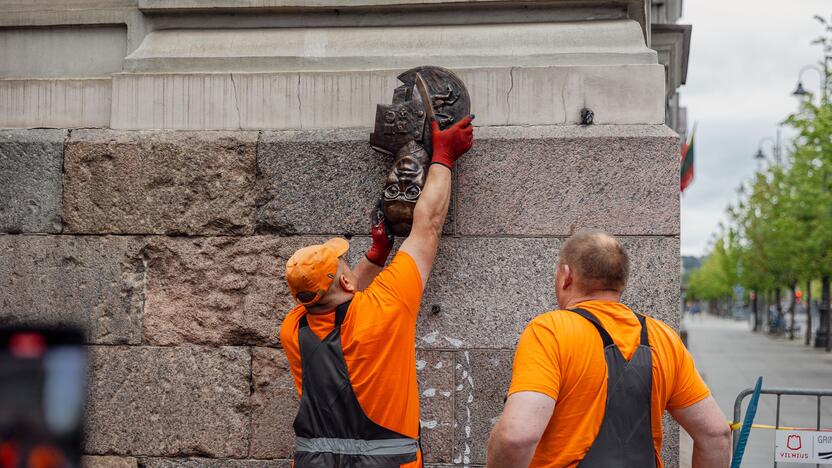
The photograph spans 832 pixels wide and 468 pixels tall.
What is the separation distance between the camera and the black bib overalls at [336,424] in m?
3.45

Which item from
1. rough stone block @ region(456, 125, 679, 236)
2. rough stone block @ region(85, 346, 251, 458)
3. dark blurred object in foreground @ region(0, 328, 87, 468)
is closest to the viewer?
dark blurred object in foreground @ region(0, 328, 87, 468)

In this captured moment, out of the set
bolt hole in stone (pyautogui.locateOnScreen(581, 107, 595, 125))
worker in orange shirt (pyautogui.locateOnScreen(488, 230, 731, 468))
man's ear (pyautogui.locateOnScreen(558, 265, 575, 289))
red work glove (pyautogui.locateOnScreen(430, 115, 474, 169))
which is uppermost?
bolt hole in stone (pyautogui.locateOnScreen(581, 107, 595, 125))

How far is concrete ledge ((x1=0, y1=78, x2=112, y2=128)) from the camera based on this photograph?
16.8 feet

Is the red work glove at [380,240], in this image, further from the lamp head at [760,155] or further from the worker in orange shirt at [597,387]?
the lamp head at [760,155]

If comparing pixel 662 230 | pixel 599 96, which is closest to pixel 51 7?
pixel 599 96

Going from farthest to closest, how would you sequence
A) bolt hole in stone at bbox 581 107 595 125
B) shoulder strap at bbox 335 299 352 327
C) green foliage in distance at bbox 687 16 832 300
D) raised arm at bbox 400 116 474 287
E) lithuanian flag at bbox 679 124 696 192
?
green foliage in distance at bbox 687 16 832 300 → lithuanian flag at bbox 679 124 696 192 → bolt hole in stone at bbox 581 107 595 125 → raised arm at bbox 400 116 474 287 → shoulder strap at bbox 335 299 352 327

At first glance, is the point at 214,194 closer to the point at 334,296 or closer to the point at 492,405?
the point at 334,296

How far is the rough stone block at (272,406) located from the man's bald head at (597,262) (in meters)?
2.02

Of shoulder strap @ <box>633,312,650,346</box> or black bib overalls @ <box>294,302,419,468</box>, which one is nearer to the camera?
shoulder strap @ <box>633,312,650,346</box>

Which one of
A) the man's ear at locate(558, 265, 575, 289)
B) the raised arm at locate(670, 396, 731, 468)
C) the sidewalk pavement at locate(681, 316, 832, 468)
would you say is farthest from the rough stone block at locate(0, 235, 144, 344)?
the sidewalk pavement at locate(681, 316, 832, 468)

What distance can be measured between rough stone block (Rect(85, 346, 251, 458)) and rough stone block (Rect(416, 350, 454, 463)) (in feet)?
3.13

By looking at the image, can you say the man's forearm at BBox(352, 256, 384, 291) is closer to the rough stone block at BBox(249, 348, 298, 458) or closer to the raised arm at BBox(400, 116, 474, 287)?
the raised arm at BBox(400, 116, 474, 287)

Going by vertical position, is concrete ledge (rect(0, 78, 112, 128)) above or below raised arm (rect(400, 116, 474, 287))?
above

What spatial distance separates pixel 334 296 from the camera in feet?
11.6
